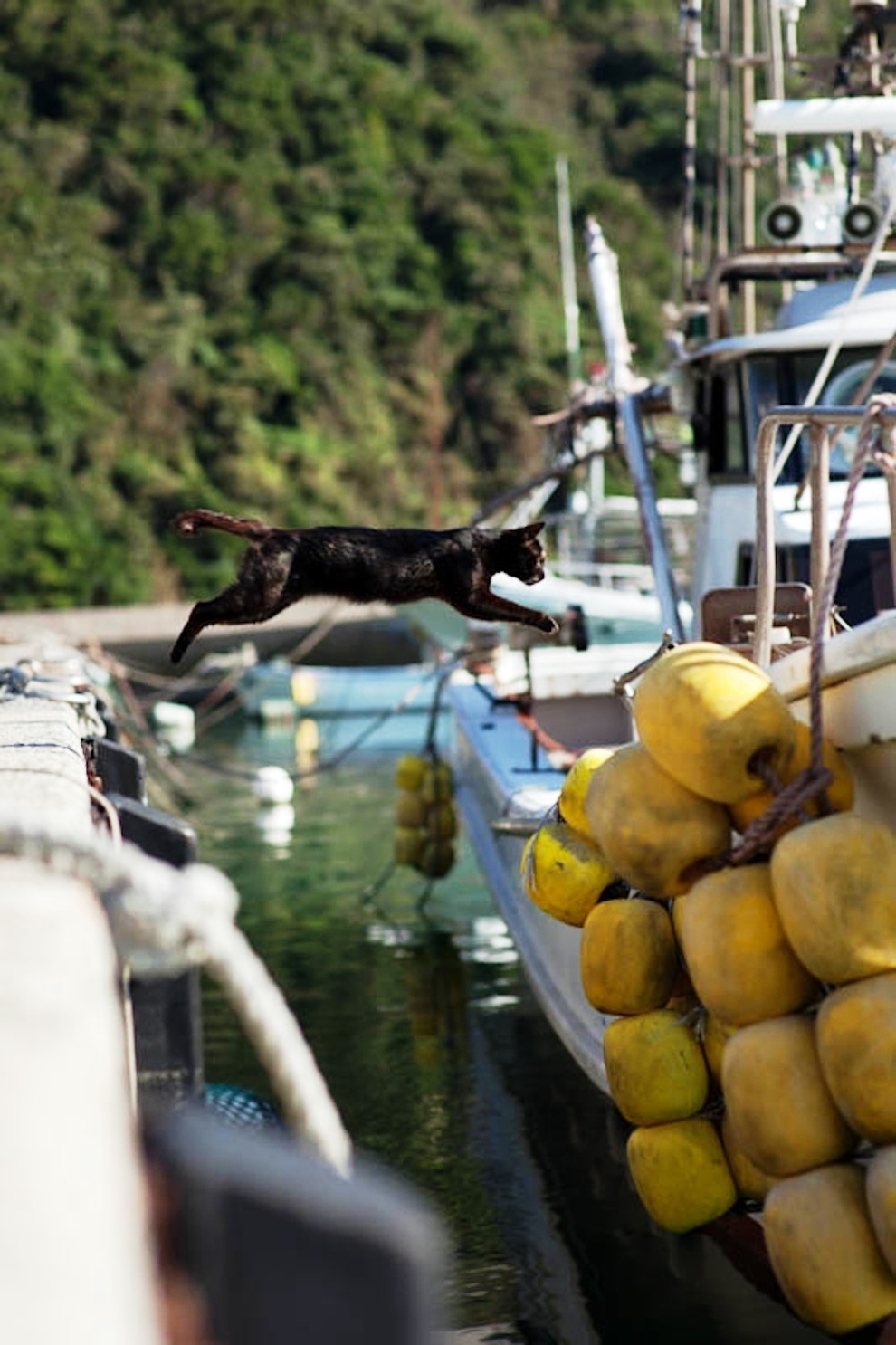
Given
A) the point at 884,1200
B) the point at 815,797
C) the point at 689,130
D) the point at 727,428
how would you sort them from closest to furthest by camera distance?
the point at 884,1200 → the point at 815,797 → the point at 727,428 → the point at 689,130

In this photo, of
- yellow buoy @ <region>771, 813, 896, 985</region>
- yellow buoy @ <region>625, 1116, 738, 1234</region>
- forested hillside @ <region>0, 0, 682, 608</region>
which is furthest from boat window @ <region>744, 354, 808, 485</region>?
forested hillside @ <region>0, 0, 682, 608</region>

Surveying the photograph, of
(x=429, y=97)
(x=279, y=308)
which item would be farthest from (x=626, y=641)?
(x=429, y=97)

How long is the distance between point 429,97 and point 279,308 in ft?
46.8

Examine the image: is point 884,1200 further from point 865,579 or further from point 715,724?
point 865,579

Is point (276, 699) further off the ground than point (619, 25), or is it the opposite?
point (619, 25)

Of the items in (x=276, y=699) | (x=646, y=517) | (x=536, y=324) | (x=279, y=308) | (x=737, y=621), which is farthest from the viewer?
(x=536, y=324)

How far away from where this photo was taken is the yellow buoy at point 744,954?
175 inches

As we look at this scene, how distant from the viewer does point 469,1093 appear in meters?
8.39

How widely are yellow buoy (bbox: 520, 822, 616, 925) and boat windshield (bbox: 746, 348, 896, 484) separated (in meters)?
3.70

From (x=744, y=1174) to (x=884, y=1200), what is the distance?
3.07 ft

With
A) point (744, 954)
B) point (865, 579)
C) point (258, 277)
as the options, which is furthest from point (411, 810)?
point (258, 277)

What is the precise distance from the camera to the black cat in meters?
6.13

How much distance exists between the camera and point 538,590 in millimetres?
18719

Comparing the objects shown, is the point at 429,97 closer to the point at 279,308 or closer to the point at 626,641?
the point at 279,308
